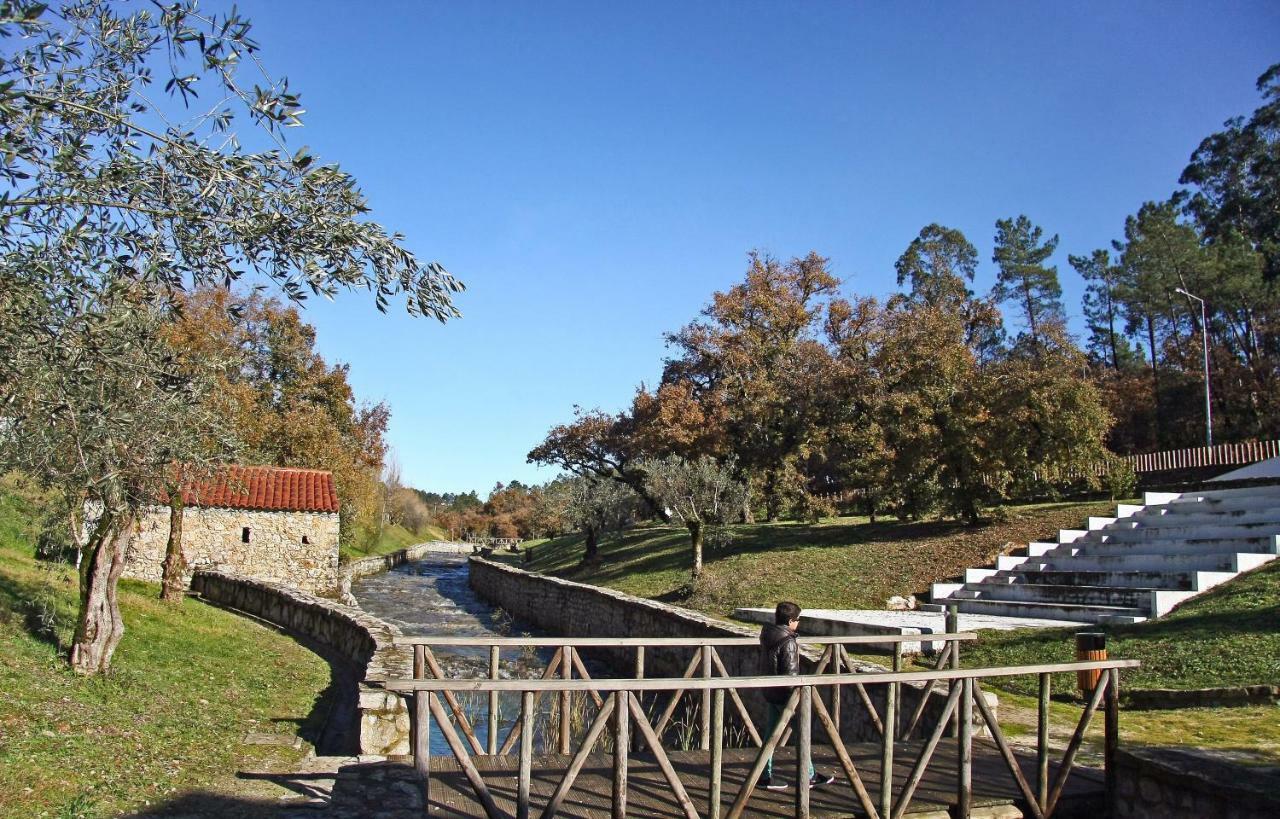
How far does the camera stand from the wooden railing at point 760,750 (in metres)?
5.06

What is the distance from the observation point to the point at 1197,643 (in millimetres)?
10977

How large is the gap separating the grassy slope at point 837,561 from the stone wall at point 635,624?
7.14 ft

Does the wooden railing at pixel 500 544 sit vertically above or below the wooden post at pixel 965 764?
below

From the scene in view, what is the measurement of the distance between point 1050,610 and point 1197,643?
397cm

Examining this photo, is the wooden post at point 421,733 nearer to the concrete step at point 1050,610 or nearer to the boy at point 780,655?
the boy at point 780,655

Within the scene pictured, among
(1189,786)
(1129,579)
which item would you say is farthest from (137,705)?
(1129,579)

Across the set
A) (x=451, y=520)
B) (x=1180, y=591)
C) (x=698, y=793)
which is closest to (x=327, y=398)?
(x=1180, y=591)

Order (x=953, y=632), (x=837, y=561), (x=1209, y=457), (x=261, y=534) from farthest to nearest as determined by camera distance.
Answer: (x=1209, y=457) < (x=261, y=534) < (x=837, y=561) < (x=953, y=632)

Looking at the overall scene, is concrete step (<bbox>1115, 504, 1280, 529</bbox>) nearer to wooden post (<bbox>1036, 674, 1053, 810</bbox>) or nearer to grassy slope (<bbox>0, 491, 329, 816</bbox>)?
wooden post (<bbox>1036, 674, 1053, 810</bbox>)

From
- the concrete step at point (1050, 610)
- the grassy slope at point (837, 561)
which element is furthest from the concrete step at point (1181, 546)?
the concrete step at point (1050, 610)

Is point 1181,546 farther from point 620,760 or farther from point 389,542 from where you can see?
point 389,542

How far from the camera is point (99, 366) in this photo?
6727 millimetres

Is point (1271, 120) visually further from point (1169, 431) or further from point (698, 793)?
point (698, 793)

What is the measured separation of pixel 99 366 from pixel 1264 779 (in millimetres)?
8384
